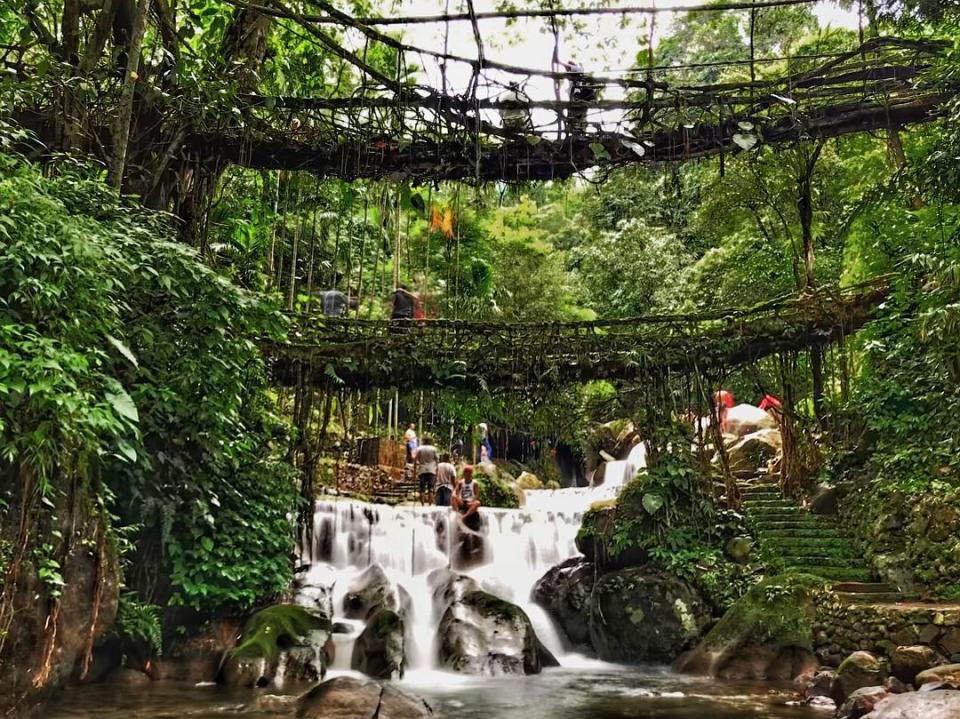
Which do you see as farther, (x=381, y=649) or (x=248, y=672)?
(x=381, y=649)

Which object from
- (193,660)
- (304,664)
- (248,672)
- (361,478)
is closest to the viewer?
(248,672)

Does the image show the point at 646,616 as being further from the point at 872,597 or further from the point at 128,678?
the point at 128,678

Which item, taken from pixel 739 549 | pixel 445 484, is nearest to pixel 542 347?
pixel 739 549

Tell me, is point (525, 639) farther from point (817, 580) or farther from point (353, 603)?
point (817, 580)

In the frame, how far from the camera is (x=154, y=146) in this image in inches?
296

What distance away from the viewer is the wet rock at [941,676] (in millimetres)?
6113

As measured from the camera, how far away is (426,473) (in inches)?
622

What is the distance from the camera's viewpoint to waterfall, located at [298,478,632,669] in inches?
472

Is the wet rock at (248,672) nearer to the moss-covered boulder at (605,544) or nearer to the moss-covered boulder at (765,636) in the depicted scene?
the moss-covered boulder at (765,636)

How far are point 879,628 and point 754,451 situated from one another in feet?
22.0

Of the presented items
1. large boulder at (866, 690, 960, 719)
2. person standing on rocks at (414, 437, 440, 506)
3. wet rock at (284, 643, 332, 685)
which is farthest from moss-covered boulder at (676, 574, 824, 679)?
person standing on rocks at (414, 437, 440, 506)

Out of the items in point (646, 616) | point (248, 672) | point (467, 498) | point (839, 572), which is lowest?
point (248, 672)

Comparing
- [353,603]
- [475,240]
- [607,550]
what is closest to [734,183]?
[475,240]

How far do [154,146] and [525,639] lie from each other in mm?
7080
